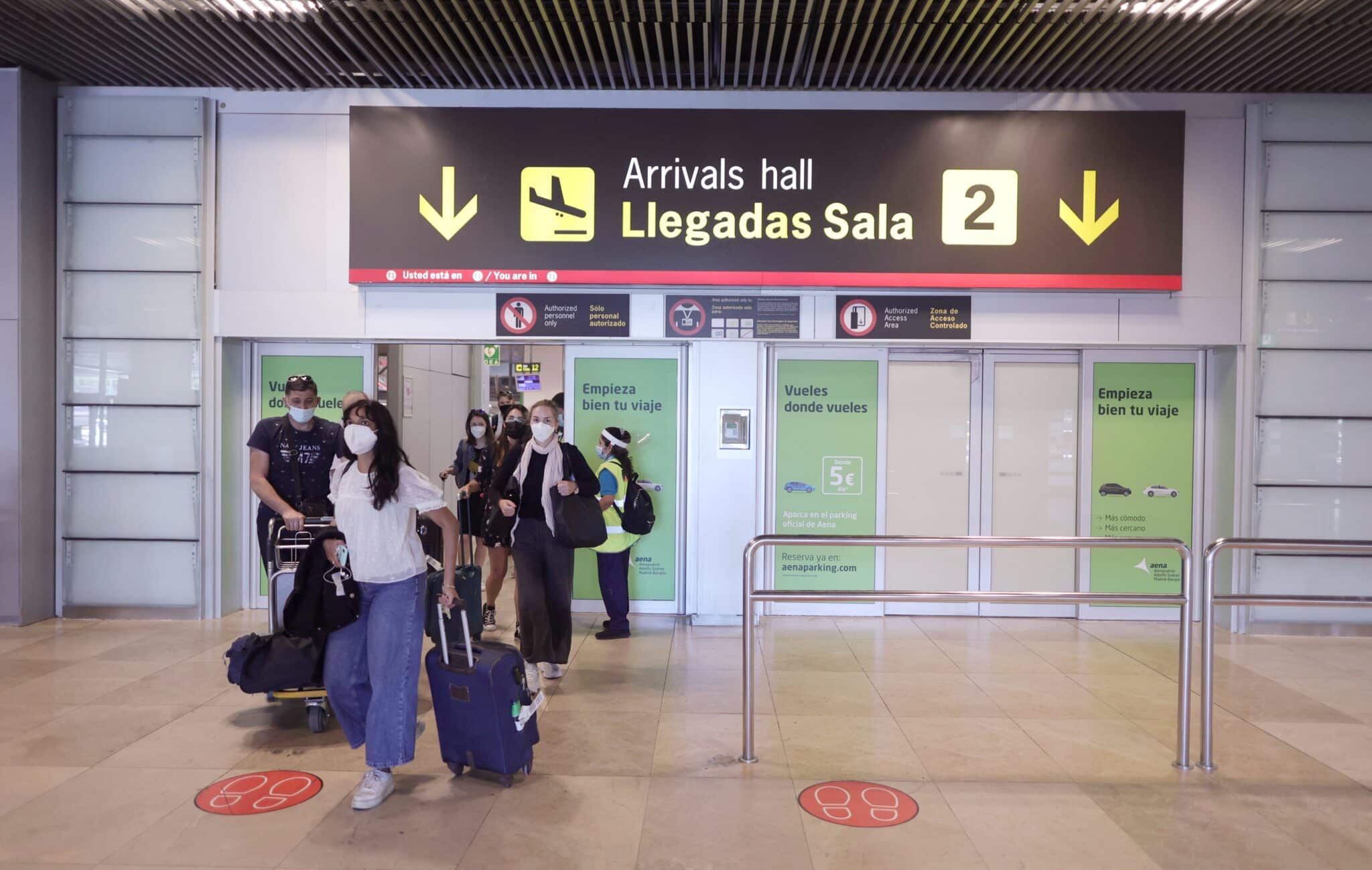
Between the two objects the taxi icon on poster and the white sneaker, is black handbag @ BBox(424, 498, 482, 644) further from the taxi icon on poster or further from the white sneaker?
the taxi icon on poster

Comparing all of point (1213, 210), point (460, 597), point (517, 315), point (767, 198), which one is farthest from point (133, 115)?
point (1213, 210)

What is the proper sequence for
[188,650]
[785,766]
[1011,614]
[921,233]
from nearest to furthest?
[785,766]
[188,650]
[921,233]
[1011,614]

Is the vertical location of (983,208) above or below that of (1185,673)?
above

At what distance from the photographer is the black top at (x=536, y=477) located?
16.0 feet

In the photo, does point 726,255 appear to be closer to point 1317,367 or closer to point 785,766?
point 785,766

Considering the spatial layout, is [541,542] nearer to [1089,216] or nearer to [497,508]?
[497,508]

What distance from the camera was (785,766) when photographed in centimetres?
381

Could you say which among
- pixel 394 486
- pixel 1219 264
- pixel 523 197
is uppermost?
pixel 523 197

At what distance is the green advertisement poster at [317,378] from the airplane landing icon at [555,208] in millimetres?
1904

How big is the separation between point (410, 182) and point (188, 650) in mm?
3635

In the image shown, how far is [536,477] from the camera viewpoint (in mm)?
4898

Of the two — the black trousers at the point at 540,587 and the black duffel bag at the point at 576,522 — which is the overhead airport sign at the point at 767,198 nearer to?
the black duffel bag at the point at 576,522

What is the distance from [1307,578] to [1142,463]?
1.45 m

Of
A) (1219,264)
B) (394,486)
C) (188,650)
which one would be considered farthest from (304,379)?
(1219,264)
